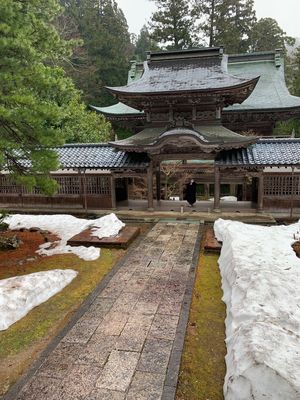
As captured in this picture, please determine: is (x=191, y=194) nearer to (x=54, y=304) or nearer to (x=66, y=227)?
(x=66, y=227)

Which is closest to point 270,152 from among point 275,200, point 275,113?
point 275,200

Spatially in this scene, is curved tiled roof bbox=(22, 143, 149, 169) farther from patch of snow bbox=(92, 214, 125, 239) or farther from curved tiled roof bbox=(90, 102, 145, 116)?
patch of snow bbox=(92, 214, 125, 239)

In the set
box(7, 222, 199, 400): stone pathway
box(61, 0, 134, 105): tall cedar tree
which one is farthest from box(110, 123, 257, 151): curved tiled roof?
box(61, 0, 134, 105): tall cedar tree

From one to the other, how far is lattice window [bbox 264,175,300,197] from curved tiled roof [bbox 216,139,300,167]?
2.53 feet

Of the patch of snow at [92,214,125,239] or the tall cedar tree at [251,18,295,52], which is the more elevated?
the tall cedar tree at [251,18,295,52]

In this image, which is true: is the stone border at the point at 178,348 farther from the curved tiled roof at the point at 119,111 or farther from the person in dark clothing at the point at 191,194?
the curved tiled roof at the point at 119,111

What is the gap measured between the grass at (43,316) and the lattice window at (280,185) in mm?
7890

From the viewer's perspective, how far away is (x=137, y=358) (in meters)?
4.31

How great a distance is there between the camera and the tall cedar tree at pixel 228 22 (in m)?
34.9

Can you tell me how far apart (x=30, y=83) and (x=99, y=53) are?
118 ft

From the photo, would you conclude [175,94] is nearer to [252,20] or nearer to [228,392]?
[228,392]

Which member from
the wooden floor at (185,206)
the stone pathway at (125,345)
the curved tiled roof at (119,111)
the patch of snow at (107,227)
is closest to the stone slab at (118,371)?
the stone pathway at (125,345)

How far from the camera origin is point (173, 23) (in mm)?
37094

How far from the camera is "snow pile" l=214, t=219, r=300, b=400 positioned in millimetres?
3148
